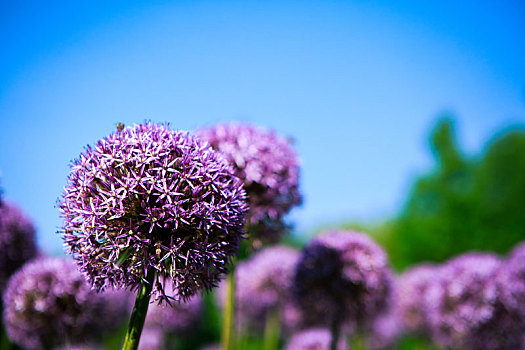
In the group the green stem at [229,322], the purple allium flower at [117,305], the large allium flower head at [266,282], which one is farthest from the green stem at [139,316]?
the large allium flower head at [266,282]

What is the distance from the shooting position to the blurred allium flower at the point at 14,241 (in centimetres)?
558

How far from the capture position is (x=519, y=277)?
7426 mm

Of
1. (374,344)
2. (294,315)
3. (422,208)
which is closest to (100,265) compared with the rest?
(294,315)

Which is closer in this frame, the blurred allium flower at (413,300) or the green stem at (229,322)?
the green stem at (229,322)

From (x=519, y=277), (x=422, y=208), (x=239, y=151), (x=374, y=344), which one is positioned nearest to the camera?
(x=239, y=151)

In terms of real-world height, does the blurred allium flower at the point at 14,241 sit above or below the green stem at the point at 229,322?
above

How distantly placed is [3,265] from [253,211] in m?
3.68

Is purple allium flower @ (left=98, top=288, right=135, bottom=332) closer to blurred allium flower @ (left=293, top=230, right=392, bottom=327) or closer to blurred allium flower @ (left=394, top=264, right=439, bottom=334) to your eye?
blurred allium flower @ (left=293, top=230, right=392, bottom=327)

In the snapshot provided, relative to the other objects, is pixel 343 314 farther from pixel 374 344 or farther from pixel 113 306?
pixel 374 344

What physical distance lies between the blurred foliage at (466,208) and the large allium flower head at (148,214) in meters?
28.9

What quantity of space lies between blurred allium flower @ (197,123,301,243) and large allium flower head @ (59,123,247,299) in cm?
152

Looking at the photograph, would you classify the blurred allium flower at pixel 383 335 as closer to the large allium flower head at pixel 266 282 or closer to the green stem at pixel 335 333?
the large allium flower head at pixel 266 282

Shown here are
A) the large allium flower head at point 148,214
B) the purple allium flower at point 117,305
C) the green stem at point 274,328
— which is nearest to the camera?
the large allium flower head at point 148,214

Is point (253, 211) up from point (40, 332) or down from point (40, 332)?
up
